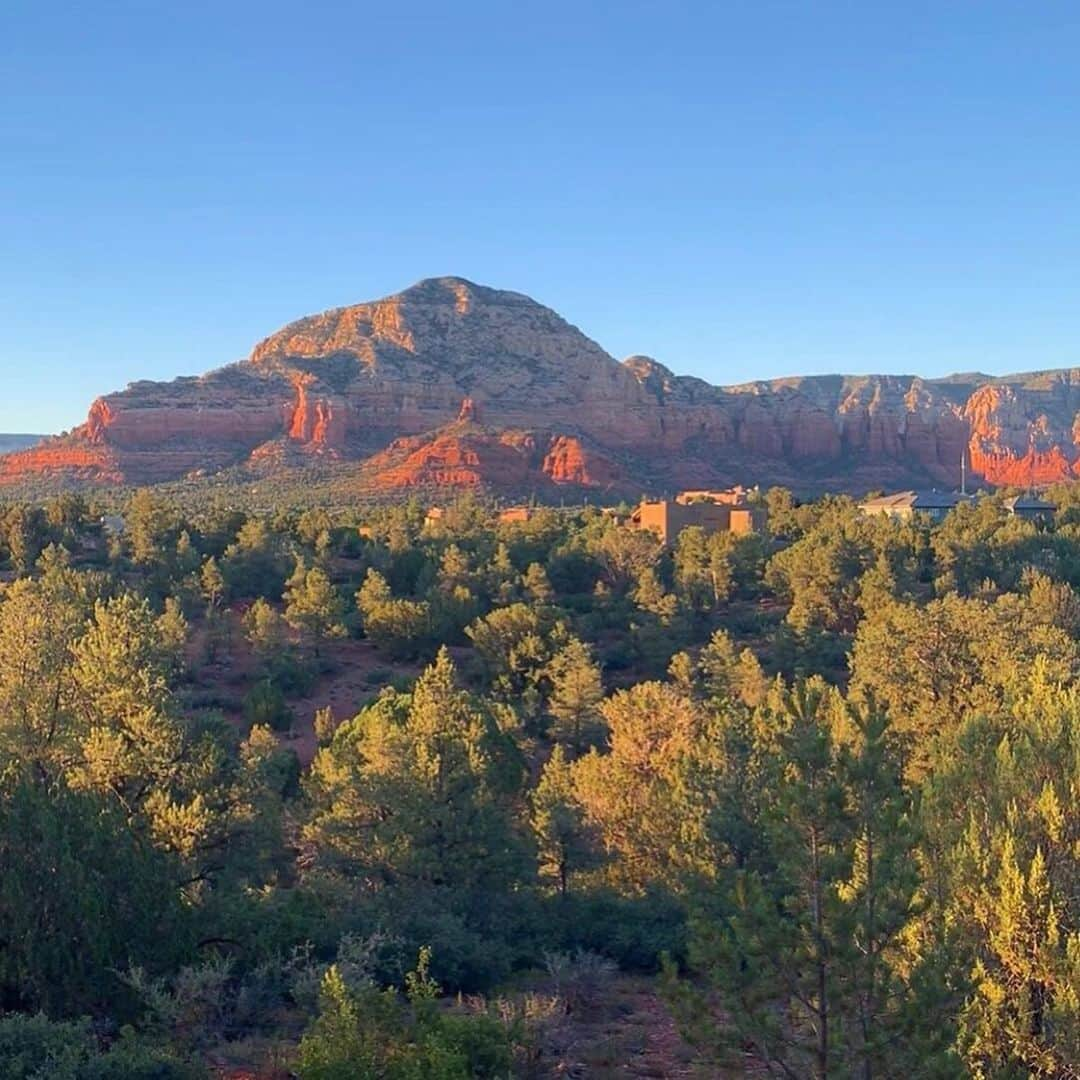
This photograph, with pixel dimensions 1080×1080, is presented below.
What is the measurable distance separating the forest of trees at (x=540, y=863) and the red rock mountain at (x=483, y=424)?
70964 mm

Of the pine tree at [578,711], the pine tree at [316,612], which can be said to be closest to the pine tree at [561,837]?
the pine tree at [578,711]

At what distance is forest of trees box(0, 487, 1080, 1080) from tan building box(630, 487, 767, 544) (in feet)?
67.1

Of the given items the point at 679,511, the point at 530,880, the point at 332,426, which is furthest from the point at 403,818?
the point at 332,426

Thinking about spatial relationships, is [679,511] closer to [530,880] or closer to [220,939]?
[530,880]

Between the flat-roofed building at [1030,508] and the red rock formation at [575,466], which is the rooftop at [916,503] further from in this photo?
the red rock formation at [575,466]

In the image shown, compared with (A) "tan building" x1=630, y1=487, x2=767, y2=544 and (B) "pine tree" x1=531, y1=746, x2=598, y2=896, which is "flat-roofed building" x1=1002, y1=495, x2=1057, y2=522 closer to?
(A) "tan building" x1=630, y1=487, x2=767, y2=544

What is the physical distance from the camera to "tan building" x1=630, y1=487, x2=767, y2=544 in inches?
2079

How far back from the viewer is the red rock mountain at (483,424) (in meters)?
101

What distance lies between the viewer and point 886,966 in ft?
25.9

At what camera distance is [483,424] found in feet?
372

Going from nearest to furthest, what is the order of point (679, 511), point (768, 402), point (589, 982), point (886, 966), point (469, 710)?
point (886, 966)
point (589, 982)
point (469, 710)
point (679, 511)
point (768, 402)

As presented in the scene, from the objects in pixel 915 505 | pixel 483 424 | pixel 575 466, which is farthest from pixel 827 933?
pixel 483 424

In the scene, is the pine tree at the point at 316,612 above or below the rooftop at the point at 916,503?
below

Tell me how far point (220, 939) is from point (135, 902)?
1.26 m
